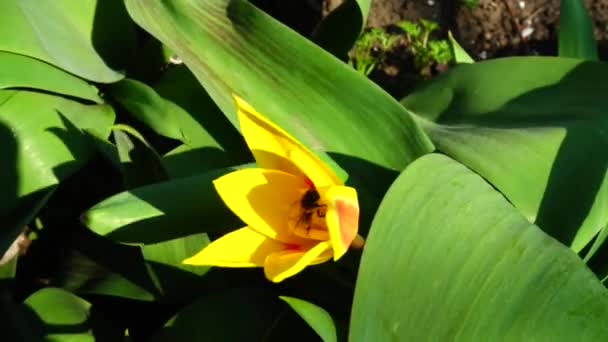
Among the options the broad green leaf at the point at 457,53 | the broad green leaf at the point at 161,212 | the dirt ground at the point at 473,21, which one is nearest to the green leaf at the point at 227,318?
the broad green leaf at the point at 161,212

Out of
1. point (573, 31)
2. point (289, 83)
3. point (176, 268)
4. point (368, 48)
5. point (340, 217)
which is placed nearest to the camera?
point (340, 217)

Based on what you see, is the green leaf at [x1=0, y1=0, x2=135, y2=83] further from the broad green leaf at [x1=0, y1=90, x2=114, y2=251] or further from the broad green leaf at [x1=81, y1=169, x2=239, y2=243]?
the broad green leaf at [x1=81, y1=169, x2=239, y2=243]

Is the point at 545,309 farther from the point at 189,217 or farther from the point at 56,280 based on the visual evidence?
the point at 56,280

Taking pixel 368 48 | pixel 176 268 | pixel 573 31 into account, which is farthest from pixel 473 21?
pixel 176 268

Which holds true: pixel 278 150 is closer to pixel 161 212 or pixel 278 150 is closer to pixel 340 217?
pixel 340 217

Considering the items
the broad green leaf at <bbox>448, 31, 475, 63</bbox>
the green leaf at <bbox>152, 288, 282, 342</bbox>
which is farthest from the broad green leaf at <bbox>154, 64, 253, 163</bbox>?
the broad green leaf at <bbox>448, 31, 475, 63</bbox>

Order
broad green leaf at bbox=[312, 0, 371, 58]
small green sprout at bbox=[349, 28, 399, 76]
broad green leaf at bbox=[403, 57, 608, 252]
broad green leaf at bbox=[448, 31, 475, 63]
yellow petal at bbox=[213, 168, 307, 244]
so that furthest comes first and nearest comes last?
small green sprout at bbox=[349, 28, 399, 76] < broad green leaf at bbox=[448, 31, 475, 63] < broad green leaf at bbox=[312, 0, 371, 58] < broad green leaf at bbox=[403, 57, 608, 252] < yellow petal at bbox=[213, 168, 307, 244]

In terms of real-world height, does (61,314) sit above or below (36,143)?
below
